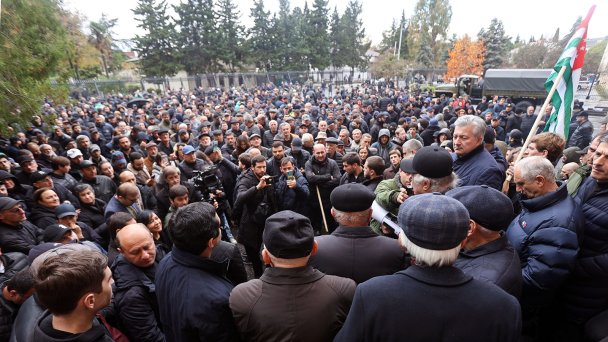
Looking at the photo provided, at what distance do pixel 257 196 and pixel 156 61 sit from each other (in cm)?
4120

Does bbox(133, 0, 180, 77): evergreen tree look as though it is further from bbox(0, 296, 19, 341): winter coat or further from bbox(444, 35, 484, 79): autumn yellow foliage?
bbox(0, 296, 19, 341): winter coat

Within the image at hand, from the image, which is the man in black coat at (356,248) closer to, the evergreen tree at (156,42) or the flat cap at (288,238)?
the flat cap at (288,238)

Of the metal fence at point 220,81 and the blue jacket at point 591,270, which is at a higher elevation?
the metal fence at point 220,81

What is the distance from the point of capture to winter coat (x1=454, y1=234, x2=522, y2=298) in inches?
69.7

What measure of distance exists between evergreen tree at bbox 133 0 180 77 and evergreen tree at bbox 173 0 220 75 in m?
1.29

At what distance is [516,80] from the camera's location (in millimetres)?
22453

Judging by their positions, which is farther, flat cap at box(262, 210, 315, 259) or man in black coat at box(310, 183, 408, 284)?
man in black coat at box(310, 183, 408, 284)

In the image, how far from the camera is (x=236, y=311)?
5.77 ft

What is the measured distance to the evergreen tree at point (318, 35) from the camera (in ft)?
151

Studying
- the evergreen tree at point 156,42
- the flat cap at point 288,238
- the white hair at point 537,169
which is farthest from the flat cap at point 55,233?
the evergreen tree at point 156,42

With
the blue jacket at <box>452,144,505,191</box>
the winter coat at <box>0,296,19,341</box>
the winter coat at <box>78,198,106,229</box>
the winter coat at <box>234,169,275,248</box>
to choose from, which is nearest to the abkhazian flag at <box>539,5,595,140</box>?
the blue jacket at <box>452,144,505,191</box>

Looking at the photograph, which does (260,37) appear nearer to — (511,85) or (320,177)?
(511,85)

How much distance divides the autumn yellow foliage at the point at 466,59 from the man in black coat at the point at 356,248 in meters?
44.8

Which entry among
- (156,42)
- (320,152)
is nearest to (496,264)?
(320,152)
